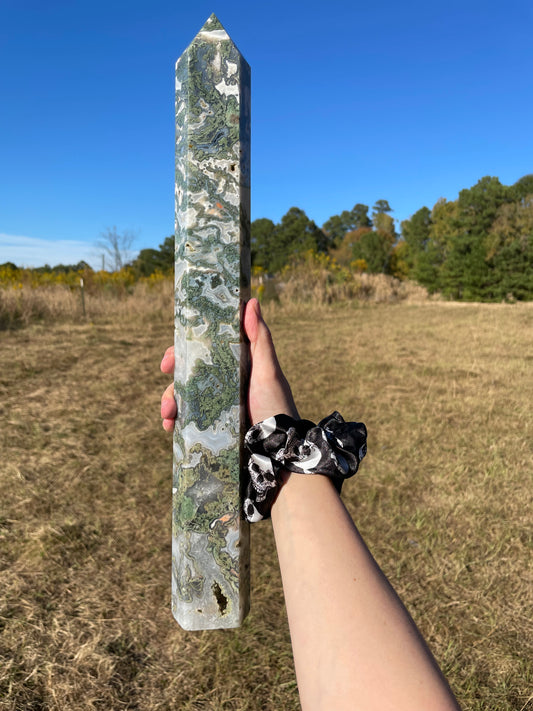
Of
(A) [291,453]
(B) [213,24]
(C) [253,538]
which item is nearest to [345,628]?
(A) [291,453]

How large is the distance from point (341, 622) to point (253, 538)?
1932 mm

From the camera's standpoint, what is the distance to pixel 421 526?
2477mm

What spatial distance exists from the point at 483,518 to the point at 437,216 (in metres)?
27.7

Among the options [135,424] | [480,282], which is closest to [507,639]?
[135,424]

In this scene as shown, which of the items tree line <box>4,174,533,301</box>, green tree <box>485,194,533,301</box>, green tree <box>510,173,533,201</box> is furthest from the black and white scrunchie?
green tree <box>510,173,533,201</box>

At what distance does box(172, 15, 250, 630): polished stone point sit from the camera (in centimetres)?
96

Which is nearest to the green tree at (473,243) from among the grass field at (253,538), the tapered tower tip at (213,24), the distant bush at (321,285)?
the distant bush at (321,285)

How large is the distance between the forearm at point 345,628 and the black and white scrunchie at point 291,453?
0.08 metres

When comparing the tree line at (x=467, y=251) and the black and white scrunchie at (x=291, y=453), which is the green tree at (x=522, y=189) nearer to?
the tree line at (x=467, y=251)

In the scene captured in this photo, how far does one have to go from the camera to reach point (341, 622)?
25.0 inches

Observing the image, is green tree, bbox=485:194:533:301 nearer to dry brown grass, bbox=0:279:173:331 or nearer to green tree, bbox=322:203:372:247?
dry brown grass, bbox=0:279:173:331

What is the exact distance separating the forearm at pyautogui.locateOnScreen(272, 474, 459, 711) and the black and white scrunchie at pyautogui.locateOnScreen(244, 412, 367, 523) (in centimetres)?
8

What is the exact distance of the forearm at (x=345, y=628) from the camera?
0.56 meters

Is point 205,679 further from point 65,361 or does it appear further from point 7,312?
point 7,312
